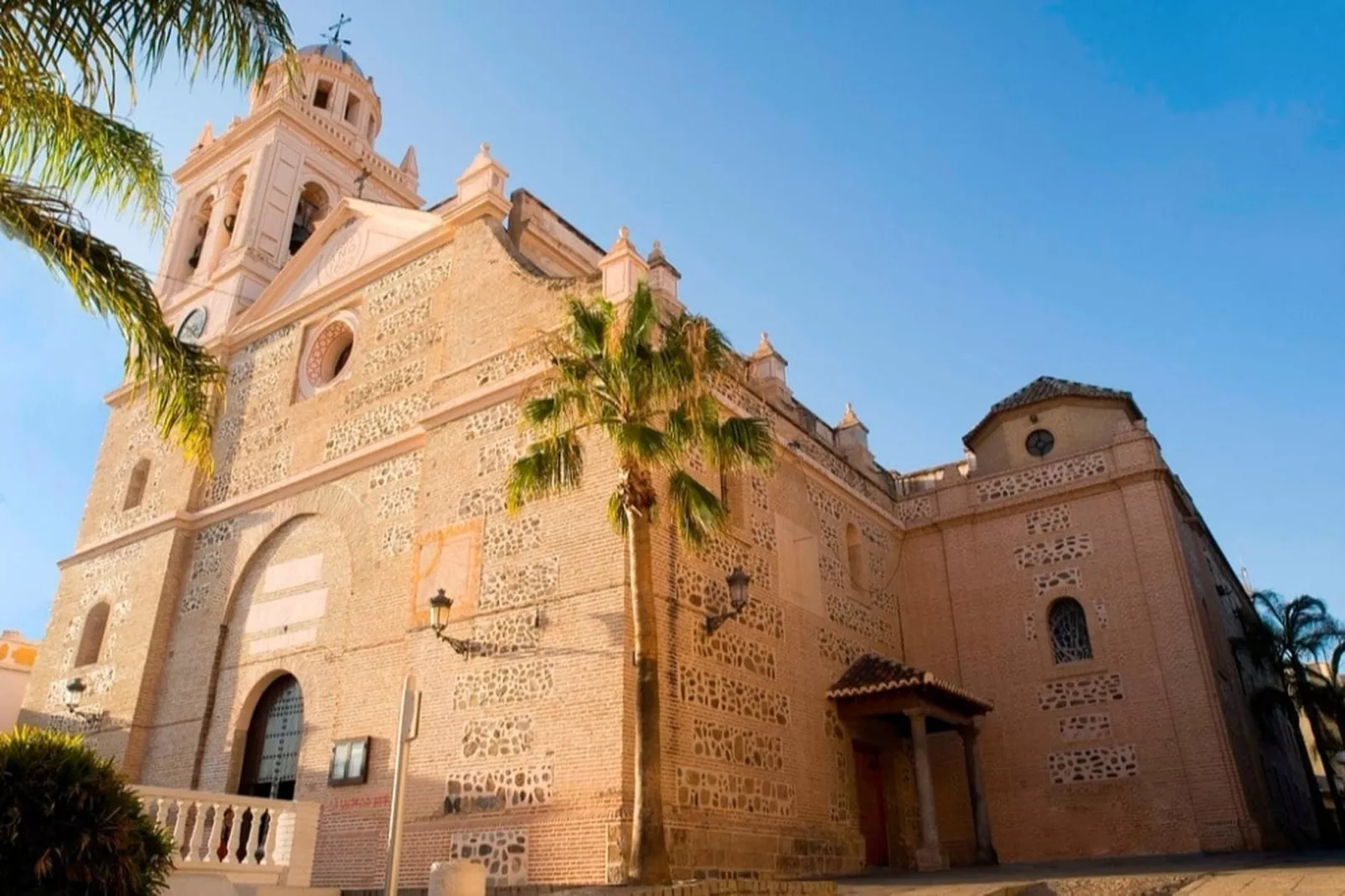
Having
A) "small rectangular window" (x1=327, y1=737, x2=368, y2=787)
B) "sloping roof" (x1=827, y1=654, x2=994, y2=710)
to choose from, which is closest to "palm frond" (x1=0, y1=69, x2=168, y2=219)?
"small rectangular window" (x1=327, y1=737, x2=368, y2=787)

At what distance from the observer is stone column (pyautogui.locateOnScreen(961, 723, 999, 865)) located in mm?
15188

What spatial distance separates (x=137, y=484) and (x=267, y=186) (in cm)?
731

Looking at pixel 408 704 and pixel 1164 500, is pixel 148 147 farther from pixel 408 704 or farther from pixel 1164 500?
pixel 1164 500

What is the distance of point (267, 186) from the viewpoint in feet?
72.9

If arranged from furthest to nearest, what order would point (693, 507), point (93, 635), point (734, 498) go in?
point (93, 635) → point (734, 498) → point (693, 507)

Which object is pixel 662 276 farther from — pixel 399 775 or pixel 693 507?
pixel 399 775

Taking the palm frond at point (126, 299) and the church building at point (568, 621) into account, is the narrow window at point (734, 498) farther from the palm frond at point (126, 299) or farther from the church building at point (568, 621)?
the palm frond at point (126, 299)

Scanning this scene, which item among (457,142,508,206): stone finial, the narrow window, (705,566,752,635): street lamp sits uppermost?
(457,142,508,206): stone finial

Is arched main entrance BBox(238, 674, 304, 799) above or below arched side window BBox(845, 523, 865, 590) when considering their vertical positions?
below

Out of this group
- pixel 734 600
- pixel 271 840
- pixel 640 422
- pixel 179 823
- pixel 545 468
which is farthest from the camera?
pixel 734 600

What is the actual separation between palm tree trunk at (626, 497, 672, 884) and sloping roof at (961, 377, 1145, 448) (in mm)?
11843

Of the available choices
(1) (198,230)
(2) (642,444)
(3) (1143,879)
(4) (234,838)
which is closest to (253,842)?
(4) (234,838)

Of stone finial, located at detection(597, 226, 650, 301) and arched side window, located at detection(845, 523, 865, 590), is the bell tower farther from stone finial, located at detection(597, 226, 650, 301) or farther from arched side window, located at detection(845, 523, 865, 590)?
arched side window, located at detection(845, 523, 865, 590)

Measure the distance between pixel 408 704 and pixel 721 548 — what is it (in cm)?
774
